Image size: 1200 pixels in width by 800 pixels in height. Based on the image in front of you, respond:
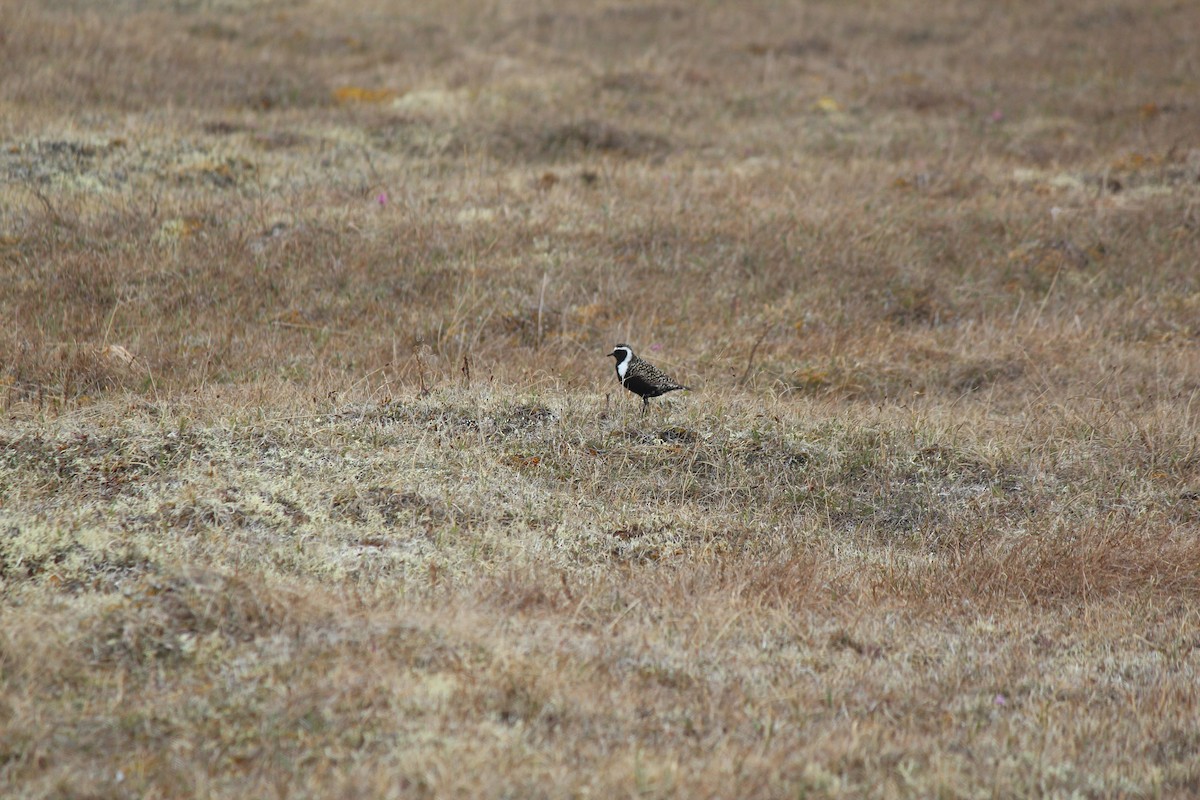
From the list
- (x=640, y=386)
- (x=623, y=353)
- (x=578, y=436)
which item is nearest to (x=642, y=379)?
(x=640, y=386)

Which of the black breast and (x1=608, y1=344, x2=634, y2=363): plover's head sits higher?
(x1=608, y1=344, x2=634, y2=363): plover's head

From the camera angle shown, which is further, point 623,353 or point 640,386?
point 623,353

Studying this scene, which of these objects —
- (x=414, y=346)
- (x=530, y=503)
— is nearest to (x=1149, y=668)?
(x=530, y=503)

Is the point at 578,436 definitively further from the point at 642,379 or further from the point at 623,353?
the point at 623,353

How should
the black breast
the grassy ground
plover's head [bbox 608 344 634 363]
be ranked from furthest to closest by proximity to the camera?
plover's head [bbox 608 344 634 363] → the black breast → the grassy ground

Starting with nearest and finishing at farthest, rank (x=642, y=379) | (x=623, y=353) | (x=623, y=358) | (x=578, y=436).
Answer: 1. (x=578, y=436)
2. (x=642, y=379)
3. (x=623, y=353)
4. (x=623, y=358)

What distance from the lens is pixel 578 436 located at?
25.8 feet

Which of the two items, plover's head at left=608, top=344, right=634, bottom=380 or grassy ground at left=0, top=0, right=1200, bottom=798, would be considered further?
plover's head at left=608, top=344, right=634, bottom=380

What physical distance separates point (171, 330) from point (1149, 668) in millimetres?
8373

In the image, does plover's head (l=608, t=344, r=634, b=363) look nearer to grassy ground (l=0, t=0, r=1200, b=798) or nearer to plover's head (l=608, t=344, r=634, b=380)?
plover's head (l=608, t=344, r=634, b=380)

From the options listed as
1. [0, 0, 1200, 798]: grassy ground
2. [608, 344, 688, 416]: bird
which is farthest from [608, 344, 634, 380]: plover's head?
[0, 0, 1200, 798]: grassy ground

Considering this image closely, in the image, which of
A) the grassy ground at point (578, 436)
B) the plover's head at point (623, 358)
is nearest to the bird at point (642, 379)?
the plover's head at point (623, 358)

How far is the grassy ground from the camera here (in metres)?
4.51

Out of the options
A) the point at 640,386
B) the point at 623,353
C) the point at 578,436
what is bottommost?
the point at 578,436
